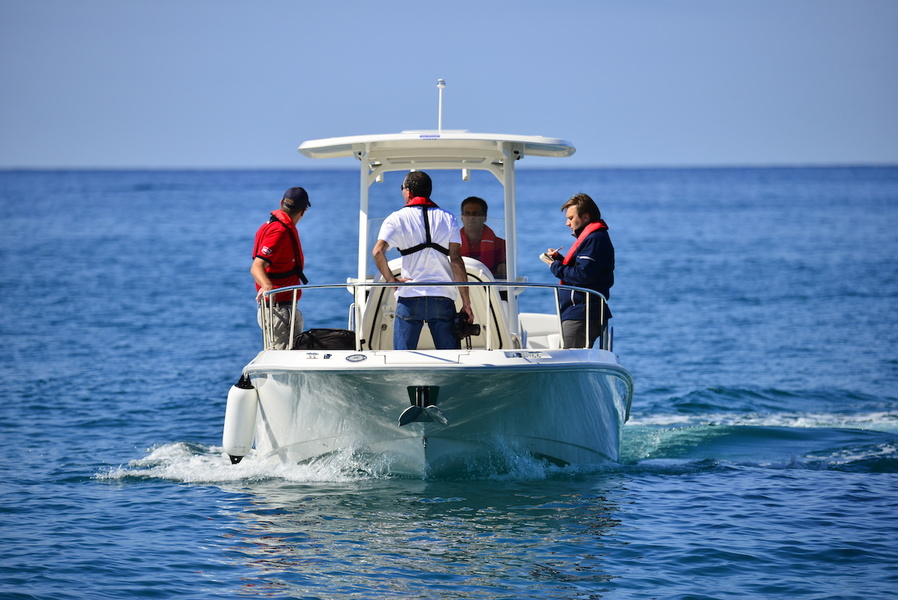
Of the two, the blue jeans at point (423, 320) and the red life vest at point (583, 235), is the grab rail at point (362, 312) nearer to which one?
the blue jeans at point (423, 320)

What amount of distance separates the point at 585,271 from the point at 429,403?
Result: 195cm

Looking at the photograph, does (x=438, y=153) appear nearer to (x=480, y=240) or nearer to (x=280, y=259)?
(x=480, y=240)

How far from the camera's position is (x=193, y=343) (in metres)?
21.2

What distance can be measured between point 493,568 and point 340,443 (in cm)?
198

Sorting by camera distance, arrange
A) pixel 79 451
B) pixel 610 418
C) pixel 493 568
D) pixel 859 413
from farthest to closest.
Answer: pixel 859 413, pixel 79 451, pixel 610 418, pixel 493 568

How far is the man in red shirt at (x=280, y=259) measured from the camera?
31.9 ft

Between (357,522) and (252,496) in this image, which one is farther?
(252,496)

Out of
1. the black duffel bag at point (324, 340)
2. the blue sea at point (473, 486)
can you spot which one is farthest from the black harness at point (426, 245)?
the blue sea at point (473, 486)

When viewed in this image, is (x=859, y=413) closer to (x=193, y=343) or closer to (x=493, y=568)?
(x=493, y=568)

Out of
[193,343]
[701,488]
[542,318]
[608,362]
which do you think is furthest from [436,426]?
[193,343]

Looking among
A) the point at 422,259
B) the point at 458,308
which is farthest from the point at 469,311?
the point at 422,259

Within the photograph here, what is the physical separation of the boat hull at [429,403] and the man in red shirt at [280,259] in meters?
0.64

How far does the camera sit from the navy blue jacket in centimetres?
968

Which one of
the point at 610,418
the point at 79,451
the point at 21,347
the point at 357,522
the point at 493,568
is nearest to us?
the point at 493,568
